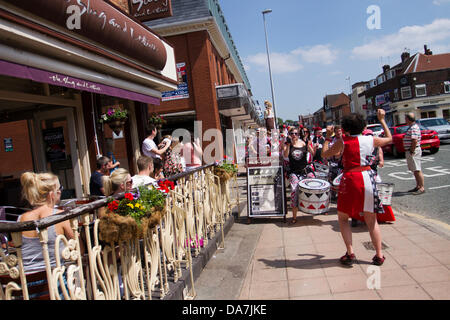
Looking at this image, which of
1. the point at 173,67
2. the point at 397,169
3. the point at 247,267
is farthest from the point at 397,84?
the point at 247,267

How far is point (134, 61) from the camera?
692 centimetres

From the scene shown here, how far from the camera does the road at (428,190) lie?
605 cm

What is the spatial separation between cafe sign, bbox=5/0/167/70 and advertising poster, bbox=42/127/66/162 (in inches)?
75.2

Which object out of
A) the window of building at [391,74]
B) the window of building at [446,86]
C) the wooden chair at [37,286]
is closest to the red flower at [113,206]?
the wooden chair at [37,286]

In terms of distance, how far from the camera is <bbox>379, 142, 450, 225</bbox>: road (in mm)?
6053

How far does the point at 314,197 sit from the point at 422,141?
10197mm

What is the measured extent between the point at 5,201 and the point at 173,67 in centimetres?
536

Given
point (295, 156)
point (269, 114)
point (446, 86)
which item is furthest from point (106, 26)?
point (446, 86)

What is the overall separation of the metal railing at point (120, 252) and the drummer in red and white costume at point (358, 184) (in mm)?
1877

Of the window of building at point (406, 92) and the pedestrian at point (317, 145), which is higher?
the window of building at point (406, 92)

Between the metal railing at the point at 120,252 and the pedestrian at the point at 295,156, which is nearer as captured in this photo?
the metal railing at the point at 120,252

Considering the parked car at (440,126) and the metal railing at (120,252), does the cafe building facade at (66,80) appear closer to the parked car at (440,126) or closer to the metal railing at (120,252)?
the metal railing at (120,252)

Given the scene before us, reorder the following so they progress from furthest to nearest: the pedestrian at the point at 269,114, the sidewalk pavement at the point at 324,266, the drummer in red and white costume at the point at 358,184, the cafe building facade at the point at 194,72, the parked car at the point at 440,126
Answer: the parked car at the point at 440,126, the cafe building facade at the point at 194,72, the pedestrian at the point at 269,114, the drummer in red and white costume at the point at 358,184, the sidewalk pavement at the point at 324,266

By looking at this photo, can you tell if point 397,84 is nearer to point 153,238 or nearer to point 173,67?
point 173,67
